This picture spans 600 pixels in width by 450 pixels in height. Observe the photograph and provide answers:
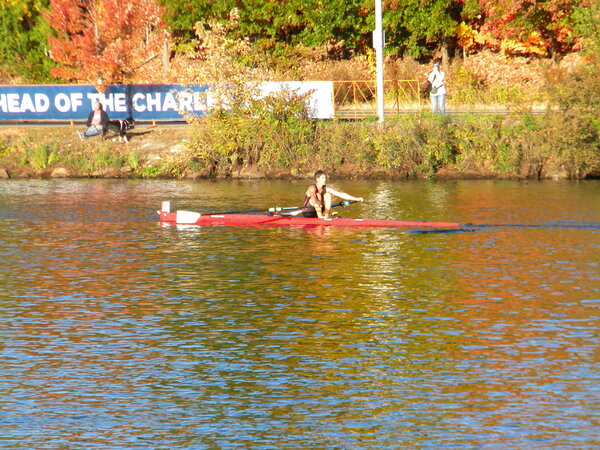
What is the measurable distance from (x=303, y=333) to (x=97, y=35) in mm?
35668

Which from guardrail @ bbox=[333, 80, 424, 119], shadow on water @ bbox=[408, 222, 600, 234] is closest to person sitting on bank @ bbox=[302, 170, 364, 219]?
shadow on water @ bbox=[408, 222, 600, 234]

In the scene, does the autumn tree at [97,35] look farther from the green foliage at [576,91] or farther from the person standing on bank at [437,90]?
the green foliage at [576,91]

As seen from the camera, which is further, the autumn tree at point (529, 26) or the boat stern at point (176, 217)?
the autumn tree at point (529, 26)

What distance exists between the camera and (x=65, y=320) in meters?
16.0

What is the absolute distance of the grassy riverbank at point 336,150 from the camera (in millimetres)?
34406

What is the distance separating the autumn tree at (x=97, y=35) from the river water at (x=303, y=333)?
20725mm

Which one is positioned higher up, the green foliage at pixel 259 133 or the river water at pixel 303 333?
the green foliage at pixel 259 133

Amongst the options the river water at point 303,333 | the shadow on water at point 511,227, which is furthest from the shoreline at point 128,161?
the shadow on water at point 511,227

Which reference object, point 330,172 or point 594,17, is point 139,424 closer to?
point 330,172

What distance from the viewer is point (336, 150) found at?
3616cm

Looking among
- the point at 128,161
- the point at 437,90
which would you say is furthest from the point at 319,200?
the point at 128,161

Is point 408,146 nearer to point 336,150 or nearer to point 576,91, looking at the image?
point 336,150

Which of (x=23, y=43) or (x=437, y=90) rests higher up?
(x=23, y=43)

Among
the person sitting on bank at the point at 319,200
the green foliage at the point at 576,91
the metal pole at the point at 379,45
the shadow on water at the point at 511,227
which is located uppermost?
the metal pole at the point at 379,45
